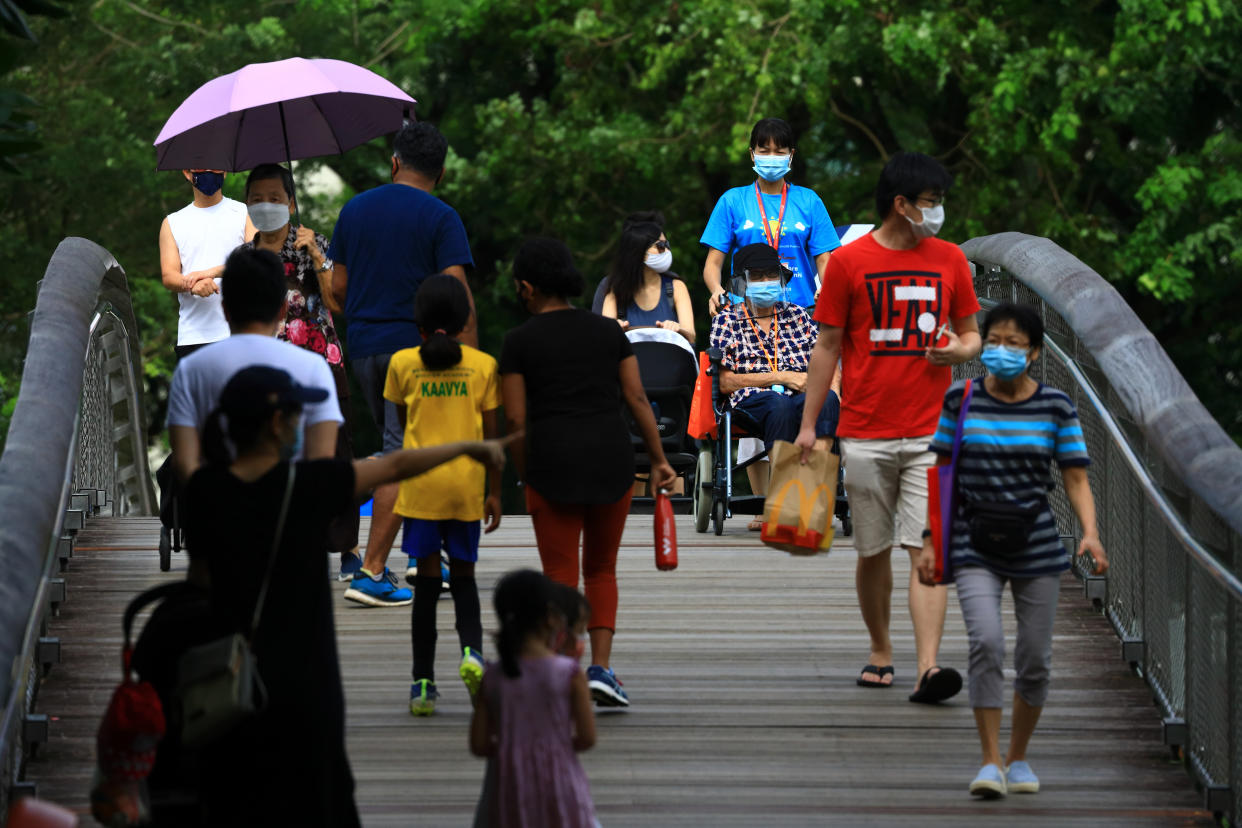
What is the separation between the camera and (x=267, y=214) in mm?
7793

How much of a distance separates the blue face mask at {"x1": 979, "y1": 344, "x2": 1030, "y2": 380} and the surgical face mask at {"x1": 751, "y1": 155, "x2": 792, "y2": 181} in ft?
13.5

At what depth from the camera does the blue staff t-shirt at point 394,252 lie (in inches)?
303

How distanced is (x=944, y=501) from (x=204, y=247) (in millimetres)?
4026

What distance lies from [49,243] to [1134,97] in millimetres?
12874

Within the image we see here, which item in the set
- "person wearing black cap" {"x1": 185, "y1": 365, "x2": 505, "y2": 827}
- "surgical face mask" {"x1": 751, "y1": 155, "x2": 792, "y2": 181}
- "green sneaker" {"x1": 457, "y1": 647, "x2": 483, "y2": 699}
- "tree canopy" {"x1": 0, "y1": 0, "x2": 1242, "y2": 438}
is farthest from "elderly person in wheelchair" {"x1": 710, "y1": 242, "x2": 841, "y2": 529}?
"tree canopy" {"x1": 0, "y1": 0, "x2": 1242, "y2": 438}

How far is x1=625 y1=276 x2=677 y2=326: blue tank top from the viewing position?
37.8 feet

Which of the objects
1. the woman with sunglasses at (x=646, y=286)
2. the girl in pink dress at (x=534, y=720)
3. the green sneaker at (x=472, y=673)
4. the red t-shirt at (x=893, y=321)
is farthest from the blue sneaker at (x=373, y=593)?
the girl in pink dress at (x=534, y=720)

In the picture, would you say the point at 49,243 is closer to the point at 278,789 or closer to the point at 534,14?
the point at 534,14

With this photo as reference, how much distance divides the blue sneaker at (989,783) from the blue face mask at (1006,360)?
1066 mm

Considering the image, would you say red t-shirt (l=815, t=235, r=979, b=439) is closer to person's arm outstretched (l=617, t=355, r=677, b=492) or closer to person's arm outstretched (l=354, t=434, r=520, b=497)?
person's arm outstretched (l=617, t=355, r=677, b=492)

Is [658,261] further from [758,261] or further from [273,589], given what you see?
[273,589]

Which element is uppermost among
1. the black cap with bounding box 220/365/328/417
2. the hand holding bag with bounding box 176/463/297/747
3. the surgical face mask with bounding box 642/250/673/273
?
the surgical face mask with bounding box 642/250/673/273

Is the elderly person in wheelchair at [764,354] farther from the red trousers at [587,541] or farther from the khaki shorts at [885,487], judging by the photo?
the red trousers at [587,541]

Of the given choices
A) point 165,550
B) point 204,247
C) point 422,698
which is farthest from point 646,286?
point 422,698
